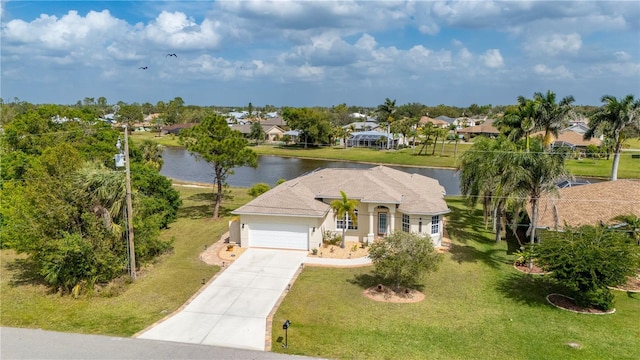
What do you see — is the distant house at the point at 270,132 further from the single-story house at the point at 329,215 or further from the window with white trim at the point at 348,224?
the window with white trim at the point at 348,224

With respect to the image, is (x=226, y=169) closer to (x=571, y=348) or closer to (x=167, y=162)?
(x=571, y=348)

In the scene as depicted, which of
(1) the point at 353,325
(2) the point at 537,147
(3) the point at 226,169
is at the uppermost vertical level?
(2) the point at 537,147

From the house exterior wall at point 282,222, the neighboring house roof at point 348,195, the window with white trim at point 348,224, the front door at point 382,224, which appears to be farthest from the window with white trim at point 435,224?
A: the house exterior wall at point 282,222

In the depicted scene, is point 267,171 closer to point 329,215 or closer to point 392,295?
point 329,215

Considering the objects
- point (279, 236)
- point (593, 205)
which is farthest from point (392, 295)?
point (593, 205)

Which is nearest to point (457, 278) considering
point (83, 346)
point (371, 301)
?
point (371, 301)
